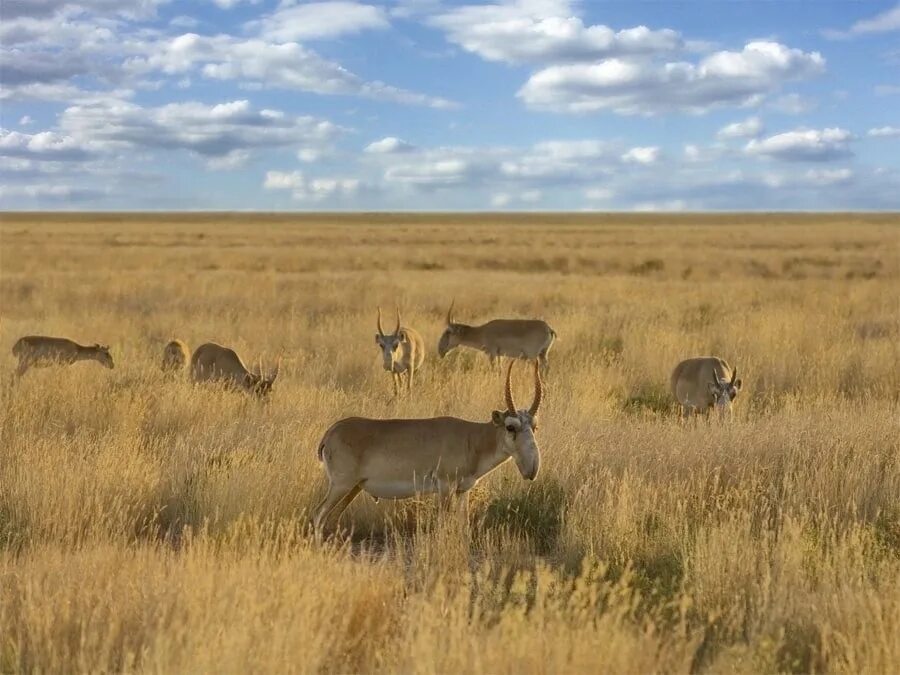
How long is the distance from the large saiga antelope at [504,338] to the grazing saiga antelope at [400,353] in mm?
1844

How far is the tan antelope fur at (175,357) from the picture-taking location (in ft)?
52.5

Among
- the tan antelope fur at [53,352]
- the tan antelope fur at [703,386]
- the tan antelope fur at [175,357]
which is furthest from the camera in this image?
the tan antelope fur at [53,352]

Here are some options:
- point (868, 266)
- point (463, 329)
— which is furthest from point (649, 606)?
point (868, 266)

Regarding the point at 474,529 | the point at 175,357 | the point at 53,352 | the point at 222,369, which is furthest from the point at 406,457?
the point at 53,352

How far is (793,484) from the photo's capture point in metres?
8.09

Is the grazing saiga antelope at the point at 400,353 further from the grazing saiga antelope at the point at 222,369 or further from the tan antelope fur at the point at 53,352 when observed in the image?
the tan antelope fur at the point at 53,352

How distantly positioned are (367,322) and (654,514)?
1455 cm

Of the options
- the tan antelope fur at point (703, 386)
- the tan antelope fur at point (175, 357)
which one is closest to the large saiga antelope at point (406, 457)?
the tan antelope fur at point (703, 386)

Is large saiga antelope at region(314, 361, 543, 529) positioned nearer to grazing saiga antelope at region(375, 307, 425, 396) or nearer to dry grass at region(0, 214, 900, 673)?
dry grass at region(0, 214, 900, 673)

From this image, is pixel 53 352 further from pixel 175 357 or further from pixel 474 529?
pixel 474 529

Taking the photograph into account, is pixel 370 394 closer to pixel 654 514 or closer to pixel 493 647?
pixel 654 514

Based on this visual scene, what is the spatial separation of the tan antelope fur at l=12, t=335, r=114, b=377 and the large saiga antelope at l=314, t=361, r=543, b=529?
1048 centimetres

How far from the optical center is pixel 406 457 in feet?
25.2

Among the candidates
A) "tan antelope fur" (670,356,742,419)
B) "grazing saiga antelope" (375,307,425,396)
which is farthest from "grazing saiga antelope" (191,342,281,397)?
"tan antelope fur" (670,356,742,419)
